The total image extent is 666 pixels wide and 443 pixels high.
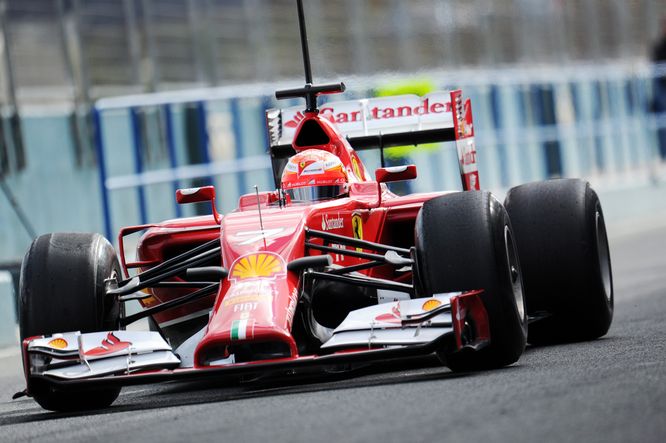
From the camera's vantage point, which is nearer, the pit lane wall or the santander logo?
the santander logo

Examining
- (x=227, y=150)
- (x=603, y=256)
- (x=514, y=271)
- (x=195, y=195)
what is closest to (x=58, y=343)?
(x=195, y=195)

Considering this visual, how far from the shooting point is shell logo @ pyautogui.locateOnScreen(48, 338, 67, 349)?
300 inches

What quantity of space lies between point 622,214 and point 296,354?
16353 millimetres

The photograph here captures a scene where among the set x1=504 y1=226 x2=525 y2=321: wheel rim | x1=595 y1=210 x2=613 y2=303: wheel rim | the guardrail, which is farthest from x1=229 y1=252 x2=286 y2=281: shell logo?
the guardrail

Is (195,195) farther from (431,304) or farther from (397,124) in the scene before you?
(397,124)

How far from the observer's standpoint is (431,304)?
7461 mm

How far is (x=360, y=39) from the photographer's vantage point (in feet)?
77.8

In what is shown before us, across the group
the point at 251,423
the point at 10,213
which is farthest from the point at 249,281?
the point at 10,213

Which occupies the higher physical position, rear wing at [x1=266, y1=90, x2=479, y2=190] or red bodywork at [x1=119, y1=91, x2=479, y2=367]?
rear wing at [x1=266, y1=90, x2=479, y2=190]

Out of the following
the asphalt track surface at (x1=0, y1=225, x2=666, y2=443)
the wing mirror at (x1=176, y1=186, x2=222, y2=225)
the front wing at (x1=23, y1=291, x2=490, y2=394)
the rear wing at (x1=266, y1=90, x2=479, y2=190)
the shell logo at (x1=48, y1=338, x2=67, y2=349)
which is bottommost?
the asphalt track surface at (x1=0, y1=225, x2=666, y2=443)

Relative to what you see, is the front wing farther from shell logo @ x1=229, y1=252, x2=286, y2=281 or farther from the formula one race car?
shell logo @ x1=229, y1=252, x2=286, y2=281

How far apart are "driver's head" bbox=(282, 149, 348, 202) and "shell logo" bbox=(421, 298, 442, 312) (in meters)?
1.68

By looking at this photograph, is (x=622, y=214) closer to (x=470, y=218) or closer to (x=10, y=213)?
(x=10, y=213)

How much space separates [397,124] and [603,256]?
2022 millimetres
